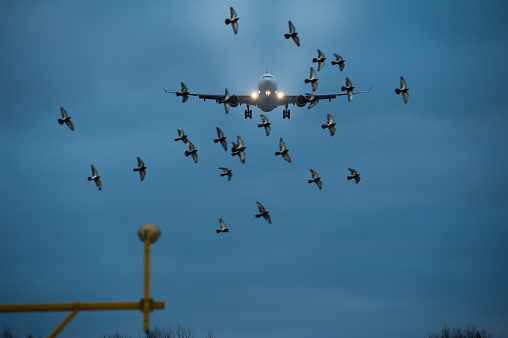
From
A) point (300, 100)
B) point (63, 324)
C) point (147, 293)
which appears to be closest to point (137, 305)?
point (147, 293)

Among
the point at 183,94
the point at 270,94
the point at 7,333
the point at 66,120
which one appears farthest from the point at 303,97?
the point at 7,333

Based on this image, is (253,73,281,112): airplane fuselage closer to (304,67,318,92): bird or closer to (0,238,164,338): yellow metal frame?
(304,67,318,92): bird

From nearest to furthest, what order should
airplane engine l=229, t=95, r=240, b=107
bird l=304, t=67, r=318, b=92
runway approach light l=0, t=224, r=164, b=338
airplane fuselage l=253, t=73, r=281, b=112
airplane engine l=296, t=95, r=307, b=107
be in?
runway approach light l=0, t=224, r=164, b=338 < bird l=304, t=67, r=318, b=92 < airplane engine l=229, t=95, r=240, b=107 < airplane fuselage l=253, t=73, r=281, b=112 < airplane engine l=296, t=95, r=307, b=107

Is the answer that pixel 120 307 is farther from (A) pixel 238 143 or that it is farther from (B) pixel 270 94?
(B) pixel 270 94

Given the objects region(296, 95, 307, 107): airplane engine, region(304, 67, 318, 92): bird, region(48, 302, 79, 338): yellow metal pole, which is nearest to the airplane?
region(296, 95, 307, 107): airplane engine

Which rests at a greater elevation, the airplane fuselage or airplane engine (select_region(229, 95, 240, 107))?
the airplane fuselage

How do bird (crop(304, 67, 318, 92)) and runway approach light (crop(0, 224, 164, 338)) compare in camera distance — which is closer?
runway approach light (crop(0, 224, 164, 338))

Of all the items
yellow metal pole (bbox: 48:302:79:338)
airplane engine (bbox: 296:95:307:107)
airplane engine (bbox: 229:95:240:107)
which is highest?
airplane engine (bbox: 296:95:307:107)

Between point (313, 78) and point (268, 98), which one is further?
point (268, 98)

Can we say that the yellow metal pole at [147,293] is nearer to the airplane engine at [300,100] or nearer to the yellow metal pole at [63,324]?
the yellow metal pole at [63,324]

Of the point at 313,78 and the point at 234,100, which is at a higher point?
the point at 234,100

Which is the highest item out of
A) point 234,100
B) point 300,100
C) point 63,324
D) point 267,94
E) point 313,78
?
point 267,94

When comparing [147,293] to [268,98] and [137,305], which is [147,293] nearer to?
[137,305]

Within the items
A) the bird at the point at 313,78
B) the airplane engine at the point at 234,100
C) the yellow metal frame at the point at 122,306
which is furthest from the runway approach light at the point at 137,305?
the airplane engine at the point at 234,100
